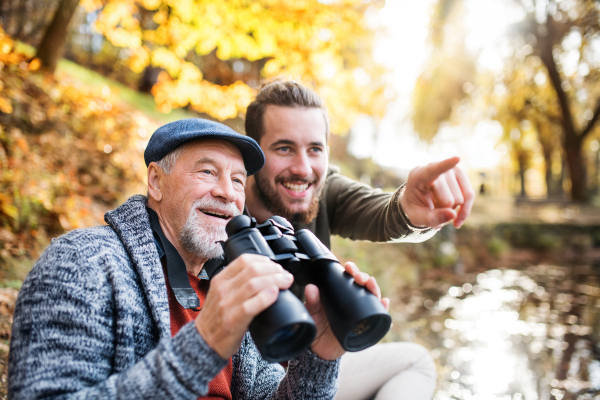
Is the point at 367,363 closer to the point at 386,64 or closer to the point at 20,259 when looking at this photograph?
the point at 20,259

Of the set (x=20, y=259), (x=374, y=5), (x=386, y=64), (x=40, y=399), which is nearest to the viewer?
(x=40, y=399)

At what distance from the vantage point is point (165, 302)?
118 cm

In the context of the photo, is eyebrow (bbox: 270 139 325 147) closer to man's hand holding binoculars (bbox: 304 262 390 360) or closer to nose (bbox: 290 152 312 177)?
nose (bbox: 290 152 312 177)

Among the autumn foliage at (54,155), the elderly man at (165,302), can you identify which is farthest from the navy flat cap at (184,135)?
the autumn foliage at (54,155)

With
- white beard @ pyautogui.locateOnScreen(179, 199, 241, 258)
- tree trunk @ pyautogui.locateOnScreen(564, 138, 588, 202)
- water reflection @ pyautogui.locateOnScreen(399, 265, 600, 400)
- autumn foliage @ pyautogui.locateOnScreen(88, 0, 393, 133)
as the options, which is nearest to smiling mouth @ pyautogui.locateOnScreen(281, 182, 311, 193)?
white beard @ pyautogui.locateOnScreen(179, 199, 241, 258)

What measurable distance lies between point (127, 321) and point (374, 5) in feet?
19.7

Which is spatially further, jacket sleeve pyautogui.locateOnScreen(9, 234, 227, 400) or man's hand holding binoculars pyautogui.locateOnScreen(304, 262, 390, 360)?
man's hand holding binoculars pyautogui.locateOnScreen(304, 262, 390, 360)

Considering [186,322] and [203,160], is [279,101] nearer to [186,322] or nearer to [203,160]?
[203,160]

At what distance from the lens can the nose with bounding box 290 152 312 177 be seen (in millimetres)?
2006

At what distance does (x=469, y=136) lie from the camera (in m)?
14.8

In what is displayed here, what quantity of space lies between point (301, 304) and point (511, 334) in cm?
462

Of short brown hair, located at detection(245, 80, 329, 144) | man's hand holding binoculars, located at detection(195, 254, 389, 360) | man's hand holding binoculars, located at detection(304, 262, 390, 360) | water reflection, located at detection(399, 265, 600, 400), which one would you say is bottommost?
water reflection, located at detection(399, 265, 600, 400)

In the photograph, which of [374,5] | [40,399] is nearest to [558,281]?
[374,5]

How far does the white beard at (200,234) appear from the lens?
4.60 ft
